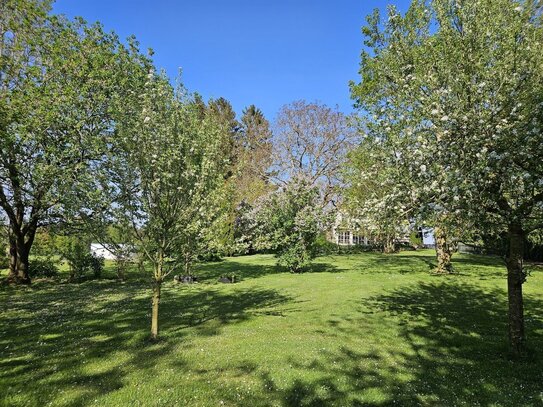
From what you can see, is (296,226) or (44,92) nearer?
(44,92)

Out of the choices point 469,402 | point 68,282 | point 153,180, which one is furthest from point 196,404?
point 68,282

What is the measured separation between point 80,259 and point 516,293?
25.0m

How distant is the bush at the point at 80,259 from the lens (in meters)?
24.3

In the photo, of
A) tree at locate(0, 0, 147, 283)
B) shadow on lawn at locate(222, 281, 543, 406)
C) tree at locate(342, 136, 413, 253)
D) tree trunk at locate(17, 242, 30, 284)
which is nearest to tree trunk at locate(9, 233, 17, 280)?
tree trunk at locate(17, 242, 30, 284)

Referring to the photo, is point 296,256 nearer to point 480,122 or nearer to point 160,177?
point 160,177

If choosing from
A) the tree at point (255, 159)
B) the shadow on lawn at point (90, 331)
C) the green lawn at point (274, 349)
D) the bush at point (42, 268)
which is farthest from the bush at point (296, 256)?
the bush at point (42, 268)

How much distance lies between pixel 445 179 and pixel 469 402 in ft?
13.4

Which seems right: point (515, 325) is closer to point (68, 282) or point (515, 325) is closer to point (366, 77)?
point (366, 77)

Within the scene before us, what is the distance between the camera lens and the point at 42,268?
26.2 m

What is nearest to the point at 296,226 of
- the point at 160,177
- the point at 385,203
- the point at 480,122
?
the point at 160,177

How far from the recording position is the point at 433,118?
7.38 m

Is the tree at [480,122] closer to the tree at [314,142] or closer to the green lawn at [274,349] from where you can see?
the green lawn at [274,349]

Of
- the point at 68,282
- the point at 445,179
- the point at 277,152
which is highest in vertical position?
the point at 277,152

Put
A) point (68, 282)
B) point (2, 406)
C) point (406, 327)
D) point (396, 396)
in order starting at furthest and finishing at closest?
point (68, 282) < point (406, 327) < point (396, 396) < point (2, 406)
